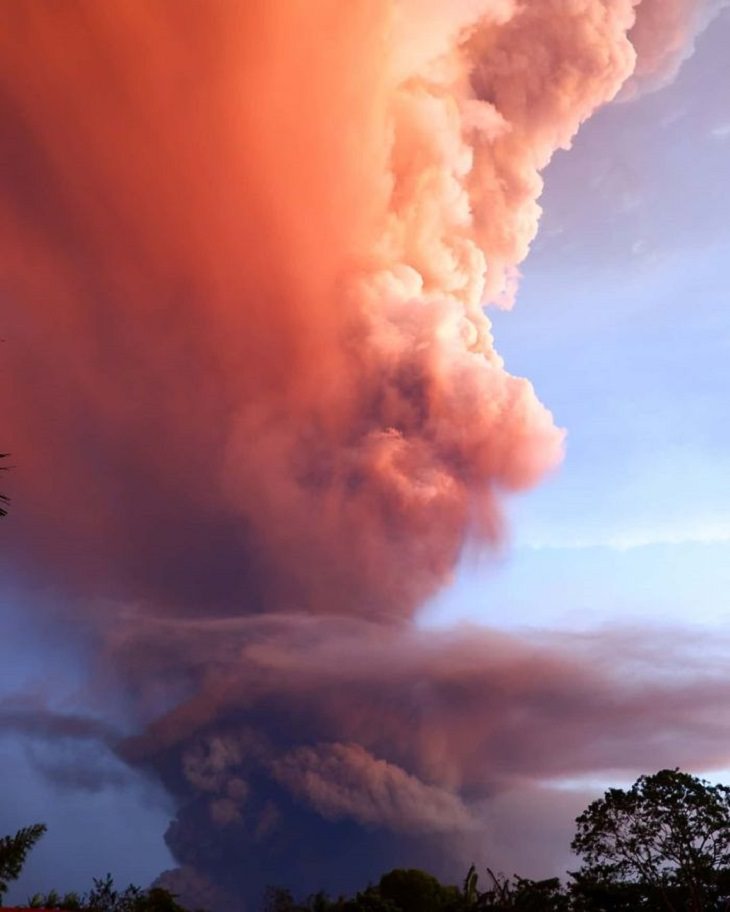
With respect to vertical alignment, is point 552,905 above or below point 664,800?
below

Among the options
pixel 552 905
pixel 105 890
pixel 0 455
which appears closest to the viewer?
pixel 0 455

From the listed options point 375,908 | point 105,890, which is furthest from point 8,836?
point 375,908

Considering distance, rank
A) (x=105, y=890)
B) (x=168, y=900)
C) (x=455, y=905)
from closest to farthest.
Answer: (x=105, y=890), (x=168, y=900), (x=455, y=905)

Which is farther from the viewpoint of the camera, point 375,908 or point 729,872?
point 375,908

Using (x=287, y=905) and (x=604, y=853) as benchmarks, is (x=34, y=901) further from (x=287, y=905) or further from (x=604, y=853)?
(x=604, y=853)

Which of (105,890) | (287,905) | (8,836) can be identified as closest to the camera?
(8,836)

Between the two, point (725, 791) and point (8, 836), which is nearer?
point (8, 836)

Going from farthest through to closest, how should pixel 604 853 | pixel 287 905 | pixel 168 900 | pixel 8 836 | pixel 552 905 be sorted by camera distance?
pixel 287 905 → pixel 168 900 → pixel 552 905 → pixel 604 853 → pixel 8 836

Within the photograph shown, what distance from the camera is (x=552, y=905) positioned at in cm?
5656

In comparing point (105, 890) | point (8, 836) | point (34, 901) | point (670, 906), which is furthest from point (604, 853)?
point (8, 836)

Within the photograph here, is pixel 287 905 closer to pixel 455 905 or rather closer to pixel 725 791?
pixel 455 905

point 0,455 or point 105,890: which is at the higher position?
point 0,455

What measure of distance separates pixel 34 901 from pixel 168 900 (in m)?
13.1

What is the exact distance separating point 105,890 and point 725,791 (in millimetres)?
35023
